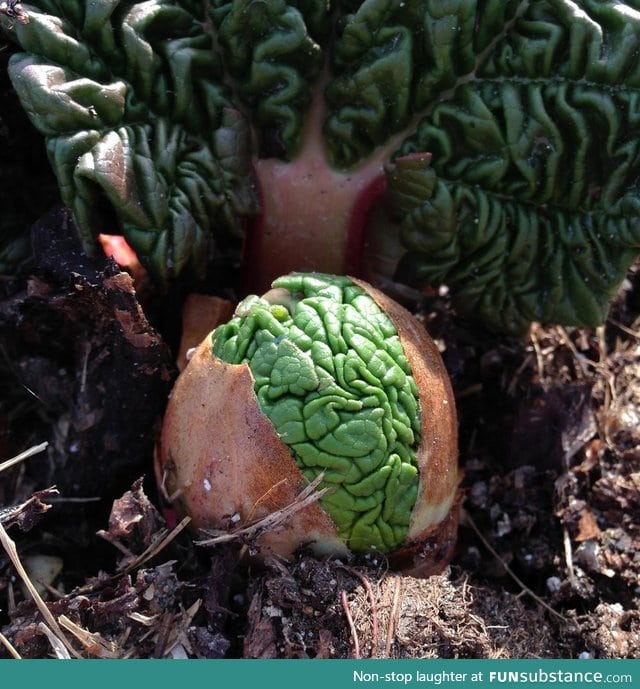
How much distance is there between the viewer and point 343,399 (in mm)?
2336

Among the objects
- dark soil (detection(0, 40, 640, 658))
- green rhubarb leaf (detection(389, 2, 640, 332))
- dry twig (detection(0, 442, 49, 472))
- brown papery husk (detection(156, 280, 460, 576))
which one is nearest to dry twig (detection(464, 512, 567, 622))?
dark soil (detection(0, 40, 640, 658))

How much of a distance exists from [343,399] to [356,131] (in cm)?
104

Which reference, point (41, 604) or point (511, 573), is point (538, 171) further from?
point (41, 604)

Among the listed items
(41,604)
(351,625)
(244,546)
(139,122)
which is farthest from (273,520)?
(139,122)

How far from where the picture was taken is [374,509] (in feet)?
7.91

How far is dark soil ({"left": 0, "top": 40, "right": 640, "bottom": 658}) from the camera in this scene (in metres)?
2.39

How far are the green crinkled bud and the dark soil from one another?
0.19m

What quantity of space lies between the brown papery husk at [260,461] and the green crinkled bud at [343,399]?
0.12ft

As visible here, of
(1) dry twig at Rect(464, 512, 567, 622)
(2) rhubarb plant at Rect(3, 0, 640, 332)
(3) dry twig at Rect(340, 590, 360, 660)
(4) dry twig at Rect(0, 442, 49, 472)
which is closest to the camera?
(3) dry twig at Rect(340, 590, 360, 660)

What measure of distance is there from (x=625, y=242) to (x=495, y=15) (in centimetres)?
88

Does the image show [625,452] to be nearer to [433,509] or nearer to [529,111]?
[433,509]

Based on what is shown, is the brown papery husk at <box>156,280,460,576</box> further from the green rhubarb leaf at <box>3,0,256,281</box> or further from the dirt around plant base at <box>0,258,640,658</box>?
the green rhubarb leaf at <box>3,0,256,281</box>

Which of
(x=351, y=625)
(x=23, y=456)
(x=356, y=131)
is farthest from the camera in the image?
(x=356, y=131)
